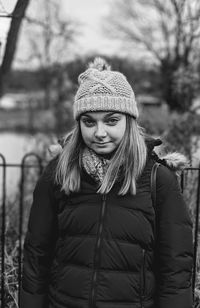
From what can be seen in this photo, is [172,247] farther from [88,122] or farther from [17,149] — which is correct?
[17,149]

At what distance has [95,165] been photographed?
181cm

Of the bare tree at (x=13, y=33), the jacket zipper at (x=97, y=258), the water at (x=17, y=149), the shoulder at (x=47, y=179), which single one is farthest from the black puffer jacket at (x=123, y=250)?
the water at (x=17, y=149)

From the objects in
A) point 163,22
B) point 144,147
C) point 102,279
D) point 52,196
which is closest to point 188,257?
point 102,279

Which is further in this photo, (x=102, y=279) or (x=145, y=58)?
(x=145, y=58)

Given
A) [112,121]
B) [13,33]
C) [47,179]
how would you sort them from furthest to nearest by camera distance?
1. [13,33]
2. [47,179]
3. [112,121]

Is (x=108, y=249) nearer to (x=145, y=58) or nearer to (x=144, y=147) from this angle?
(x=144, y=147)

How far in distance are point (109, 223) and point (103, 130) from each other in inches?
15.0

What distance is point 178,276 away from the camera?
1.73m

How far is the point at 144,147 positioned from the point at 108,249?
1.55 ft

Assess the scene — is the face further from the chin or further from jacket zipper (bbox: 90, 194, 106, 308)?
jacket zipper (bbox: 90, 194, 106, 308)

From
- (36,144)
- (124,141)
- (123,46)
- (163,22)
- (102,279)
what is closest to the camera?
(102,279)

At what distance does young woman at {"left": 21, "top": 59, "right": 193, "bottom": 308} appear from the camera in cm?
171

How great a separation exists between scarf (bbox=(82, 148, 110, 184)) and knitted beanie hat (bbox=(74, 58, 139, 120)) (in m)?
0.19

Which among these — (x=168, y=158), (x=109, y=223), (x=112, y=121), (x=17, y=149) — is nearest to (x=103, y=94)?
(x=112, y=121)
